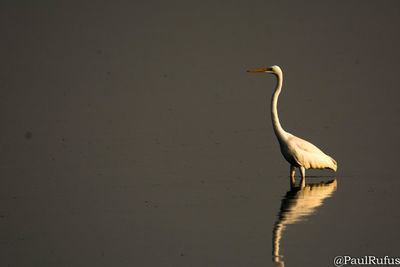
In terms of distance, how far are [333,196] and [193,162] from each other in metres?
5.27

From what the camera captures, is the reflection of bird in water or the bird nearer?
the reflection of bird in water

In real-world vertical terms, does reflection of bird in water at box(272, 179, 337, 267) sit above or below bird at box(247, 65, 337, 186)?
below

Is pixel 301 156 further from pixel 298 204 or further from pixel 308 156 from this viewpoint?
pixel 298 204

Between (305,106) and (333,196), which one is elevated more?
(305,106)

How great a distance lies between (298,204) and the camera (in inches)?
502

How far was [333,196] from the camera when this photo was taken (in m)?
13.6

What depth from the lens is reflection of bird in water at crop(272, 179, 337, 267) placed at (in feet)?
34.1

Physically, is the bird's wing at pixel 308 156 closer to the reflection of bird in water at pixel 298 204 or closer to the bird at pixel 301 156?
the bird at pixel 301 156

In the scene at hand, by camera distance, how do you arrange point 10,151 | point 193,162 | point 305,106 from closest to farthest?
point 193,162
point 10,151
point 305,106

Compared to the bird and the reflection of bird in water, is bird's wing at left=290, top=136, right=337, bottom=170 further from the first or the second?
the reflection of bird in water

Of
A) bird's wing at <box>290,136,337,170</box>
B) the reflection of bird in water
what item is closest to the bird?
bird's wing at <box>290,136,337,170</box>

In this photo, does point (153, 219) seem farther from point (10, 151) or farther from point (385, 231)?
point (10, 151)

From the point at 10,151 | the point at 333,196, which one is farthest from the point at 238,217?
the point at 10,151

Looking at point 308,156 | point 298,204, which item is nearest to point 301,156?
point 308,156
